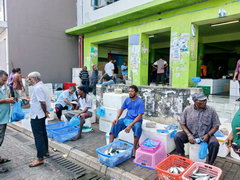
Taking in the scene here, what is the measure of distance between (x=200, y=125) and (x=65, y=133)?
310 centimetres

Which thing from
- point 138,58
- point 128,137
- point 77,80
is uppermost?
point 138,58

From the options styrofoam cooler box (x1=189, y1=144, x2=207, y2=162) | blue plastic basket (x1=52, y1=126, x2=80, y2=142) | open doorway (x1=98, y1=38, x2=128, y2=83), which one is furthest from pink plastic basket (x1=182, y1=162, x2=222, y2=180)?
open doorway (x1=98, y1=38, x2=128, y2=83)

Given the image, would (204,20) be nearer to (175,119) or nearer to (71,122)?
(175,119)

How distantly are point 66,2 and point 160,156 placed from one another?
11.9m

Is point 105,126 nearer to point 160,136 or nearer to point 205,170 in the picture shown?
point 160,136

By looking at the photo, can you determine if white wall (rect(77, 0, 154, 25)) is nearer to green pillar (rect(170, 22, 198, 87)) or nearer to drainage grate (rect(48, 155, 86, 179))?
green pillar (rect(170, 22, 198, 87))

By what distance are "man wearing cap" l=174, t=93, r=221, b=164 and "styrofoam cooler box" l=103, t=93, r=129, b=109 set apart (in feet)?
6.40

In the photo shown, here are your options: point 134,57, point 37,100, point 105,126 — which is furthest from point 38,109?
point 134,57

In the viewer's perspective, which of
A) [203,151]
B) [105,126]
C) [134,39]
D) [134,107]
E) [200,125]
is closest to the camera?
[203,151]

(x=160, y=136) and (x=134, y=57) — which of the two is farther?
(x=134, y=57)

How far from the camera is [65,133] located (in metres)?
4.58

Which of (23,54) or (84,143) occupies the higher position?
(23,54)

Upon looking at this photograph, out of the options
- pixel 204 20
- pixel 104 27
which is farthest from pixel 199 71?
pixel 104 27

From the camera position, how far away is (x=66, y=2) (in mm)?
12164
